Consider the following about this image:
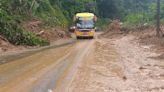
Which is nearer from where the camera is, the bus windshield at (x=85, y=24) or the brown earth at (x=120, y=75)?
the brown earth at (x=120, y=75)

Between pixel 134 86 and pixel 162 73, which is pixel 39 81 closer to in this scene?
pixel 134 86

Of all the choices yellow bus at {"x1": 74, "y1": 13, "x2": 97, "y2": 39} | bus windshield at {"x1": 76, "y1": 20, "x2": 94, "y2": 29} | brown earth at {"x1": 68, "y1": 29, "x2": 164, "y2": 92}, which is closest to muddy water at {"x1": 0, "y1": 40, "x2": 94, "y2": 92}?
brown earth at {"x1": 68, "y1": 29, "x2": 164, "y2": 92}

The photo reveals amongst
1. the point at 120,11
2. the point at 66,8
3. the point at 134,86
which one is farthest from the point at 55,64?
the point at 120,11

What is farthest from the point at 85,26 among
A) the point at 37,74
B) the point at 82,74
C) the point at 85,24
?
the point at 37,74

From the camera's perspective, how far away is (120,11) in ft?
321

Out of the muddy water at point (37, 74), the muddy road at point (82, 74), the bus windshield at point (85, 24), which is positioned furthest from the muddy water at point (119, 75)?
the bus windshield at point (85, 24)

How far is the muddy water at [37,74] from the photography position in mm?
14578

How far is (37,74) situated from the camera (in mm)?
17734

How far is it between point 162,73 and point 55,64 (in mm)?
5784

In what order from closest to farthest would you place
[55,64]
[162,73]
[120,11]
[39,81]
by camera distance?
[39,81] → [162,73] → [55,64] → [120,11]

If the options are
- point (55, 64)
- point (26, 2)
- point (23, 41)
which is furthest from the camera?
point (26, 2)

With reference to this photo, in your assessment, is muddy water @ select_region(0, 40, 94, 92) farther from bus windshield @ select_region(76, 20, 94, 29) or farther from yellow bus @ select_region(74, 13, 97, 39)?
bus windshield @ select_region(76, 20, 94, 29)

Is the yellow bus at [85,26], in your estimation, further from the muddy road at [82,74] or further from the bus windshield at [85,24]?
the muddy road at [82,74]

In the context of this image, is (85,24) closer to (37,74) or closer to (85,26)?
(85,26)
